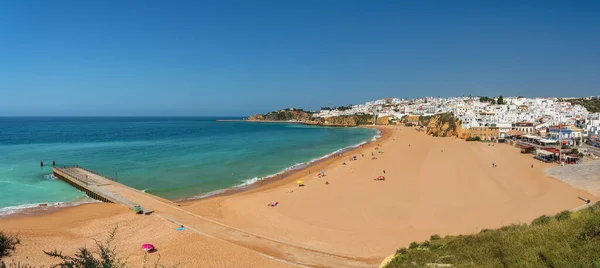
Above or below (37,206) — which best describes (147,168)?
above

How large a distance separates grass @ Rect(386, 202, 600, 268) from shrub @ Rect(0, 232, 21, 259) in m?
13.2

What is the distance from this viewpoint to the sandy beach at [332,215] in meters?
13.2

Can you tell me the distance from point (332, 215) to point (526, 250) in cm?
1079

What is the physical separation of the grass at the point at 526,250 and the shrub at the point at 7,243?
1315 centimetres

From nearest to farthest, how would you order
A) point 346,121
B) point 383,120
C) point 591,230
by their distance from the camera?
1. point 591,230
2. point 383,120
3. point 346,121

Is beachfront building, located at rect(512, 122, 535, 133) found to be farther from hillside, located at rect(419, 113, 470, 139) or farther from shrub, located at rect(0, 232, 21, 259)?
shrub, located at rect(0, 232, 21, 259)

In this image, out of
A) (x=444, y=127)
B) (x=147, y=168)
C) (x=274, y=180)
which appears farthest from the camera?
(x=444, y=127)

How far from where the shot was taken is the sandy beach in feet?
43.3

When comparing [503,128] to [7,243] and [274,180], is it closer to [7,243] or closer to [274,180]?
[274,180]

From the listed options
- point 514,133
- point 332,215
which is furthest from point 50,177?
point 514,133

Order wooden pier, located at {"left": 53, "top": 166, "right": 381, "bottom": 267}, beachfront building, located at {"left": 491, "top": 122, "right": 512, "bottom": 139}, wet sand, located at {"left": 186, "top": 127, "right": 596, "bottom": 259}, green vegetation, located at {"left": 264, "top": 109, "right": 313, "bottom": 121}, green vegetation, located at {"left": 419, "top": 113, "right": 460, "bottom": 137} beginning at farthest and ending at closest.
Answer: green vegetation, located at {"left": 264, "top": 109, "right": 313, "bottom": 121} → green vegetation, located at {"left": 419, "top": 113, "right": 460, "bottom": 137} → beachfront building, located at {"left": 491, "top": 122, "right": 512, "bottom": 139} → wet sand, located at {"left": 186, "top": 127, "right": 596, "bottom": 259} → wooden pier, located at {"left": 53, "top": 166, "right": 381, "bottom": 267}

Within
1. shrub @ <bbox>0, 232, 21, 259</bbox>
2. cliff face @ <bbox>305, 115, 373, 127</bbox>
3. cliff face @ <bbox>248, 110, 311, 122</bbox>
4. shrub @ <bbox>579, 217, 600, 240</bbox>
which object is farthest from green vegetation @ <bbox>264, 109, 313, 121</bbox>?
shrub @ <bbox>579, 217, 600, 240</bbox>

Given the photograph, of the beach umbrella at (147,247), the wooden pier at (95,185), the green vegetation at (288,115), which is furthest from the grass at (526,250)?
the green vegetation at (288,115)

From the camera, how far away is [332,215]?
57.3 feet
